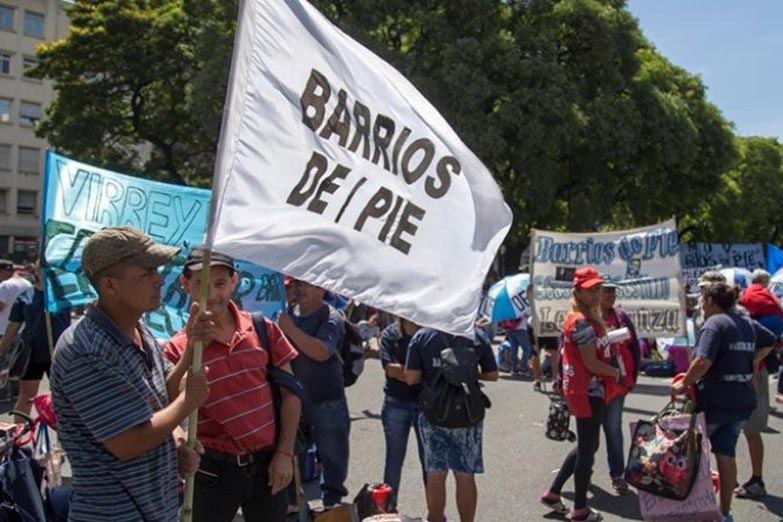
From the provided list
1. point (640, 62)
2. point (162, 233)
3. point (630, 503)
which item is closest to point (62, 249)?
point (162, 233)

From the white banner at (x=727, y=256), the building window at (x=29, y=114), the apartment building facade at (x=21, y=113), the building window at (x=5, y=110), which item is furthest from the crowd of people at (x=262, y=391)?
the building window at (x=29, y=114)

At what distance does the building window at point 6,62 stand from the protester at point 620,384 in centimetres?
5304

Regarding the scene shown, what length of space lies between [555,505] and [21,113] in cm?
5368

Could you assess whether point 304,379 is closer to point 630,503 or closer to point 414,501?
point 414,501

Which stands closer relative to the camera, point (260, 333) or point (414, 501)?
point (260, 333)

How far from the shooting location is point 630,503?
6.20m

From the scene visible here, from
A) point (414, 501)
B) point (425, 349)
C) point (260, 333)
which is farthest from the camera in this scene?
point (414, 501)

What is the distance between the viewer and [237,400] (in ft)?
11.0

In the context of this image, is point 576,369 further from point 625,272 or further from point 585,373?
point 625,272

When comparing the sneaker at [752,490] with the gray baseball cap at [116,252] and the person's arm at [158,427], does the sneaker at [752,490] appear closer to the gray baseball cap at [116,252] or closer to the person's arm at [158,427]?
the person's arm at [158,427]

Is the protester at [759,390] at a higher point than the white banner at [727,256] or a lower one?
lower

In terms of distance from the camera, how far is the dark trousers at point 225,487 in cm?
338

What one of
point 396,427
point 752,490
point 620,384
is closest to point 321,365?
point 396,427

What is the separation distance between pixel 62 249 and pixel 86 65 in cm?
2728
